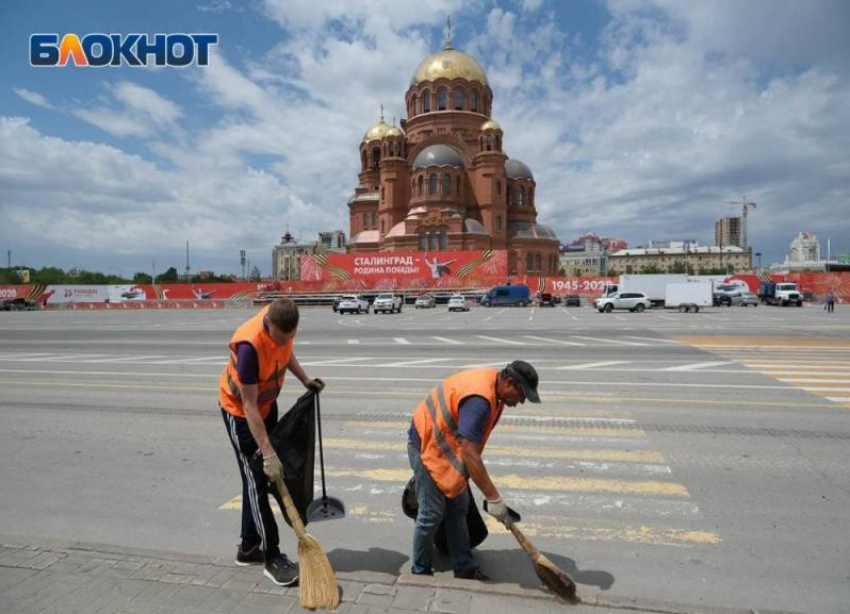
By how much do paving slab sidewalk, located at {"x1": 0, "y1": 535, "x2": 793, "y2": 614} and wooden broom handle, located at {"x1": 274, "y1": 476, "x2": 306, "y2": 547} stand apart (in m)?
0.35

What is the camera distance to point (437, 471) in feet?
10.9

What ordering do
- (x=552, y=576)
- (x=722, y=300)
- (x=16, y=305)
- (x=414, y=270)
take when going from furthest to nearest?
(x=414, y=270) < (x=16, y=305) < (x=722, y=300) < (x=552, y=576)

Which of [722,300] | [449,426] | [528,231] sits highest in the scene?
[528,231]

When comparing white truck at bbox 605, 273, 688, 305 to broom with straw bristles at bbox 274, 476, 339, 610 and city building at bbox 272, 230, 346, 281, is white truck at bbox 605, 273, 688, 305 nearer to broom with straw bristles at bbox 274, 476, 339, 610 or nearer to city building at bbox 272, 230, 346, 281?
broom with straw bristles at bbox 274, 476, 339, 610

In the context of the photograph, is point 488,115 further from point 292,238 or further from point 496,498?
point 292,238

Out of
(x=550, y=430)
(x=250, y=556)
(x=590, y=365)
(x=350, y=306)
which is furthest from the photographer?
(x=350, y=306)

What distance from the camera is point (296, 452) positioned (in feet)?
11.8

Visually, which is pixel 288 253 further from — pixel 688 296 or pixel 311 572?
pixel 311 572

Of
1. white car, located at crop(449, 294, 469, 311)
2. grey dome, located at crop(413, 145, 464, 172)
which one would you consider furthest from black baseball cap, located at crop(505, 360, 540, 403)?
grey dome, located at crop(413, 145, 464, 172)

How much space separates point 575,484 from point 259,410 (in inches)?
121

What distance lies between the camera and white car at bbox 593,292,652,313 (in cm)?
4034

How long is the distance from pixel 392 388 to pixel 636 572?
6624 millimetres

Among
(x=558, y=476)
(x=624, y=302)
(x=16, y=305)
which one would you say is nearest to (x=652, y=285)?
(x=624, y=302)

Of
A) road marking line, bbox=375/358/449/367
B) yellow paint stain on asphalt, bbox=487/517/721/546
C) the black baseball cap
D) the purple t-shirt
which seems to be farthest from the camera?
road marking line, bbox=375/358/449/367
